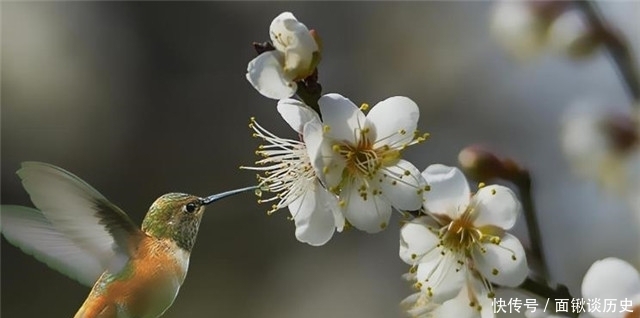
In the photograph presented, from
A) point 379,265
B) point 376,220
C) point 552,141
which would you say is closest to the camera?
point 376,220

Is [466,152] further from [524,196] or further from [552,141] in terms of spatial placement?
[552,141]

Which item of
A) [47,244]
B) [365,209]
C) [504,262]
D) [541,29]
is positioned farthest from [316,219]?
[541,29]

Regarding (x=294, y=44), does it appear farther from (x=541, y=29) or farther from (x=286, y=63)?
(x=541, y=29)

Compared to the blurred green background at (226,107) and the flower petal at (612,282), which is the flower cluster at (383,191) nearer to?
the flower petal at (612,282)

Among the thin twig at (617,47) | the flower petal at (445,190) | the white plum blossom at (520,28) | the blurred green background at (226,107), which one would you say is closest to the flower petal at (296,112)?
the flower petal at (445,190)

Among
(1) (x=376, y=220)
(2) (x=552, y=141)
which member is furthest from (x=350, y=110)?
(2) (x=552, y=141)

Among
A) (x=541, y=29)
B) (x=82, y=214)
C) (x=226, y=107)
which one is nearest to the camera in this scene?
(x=82, y=214)
